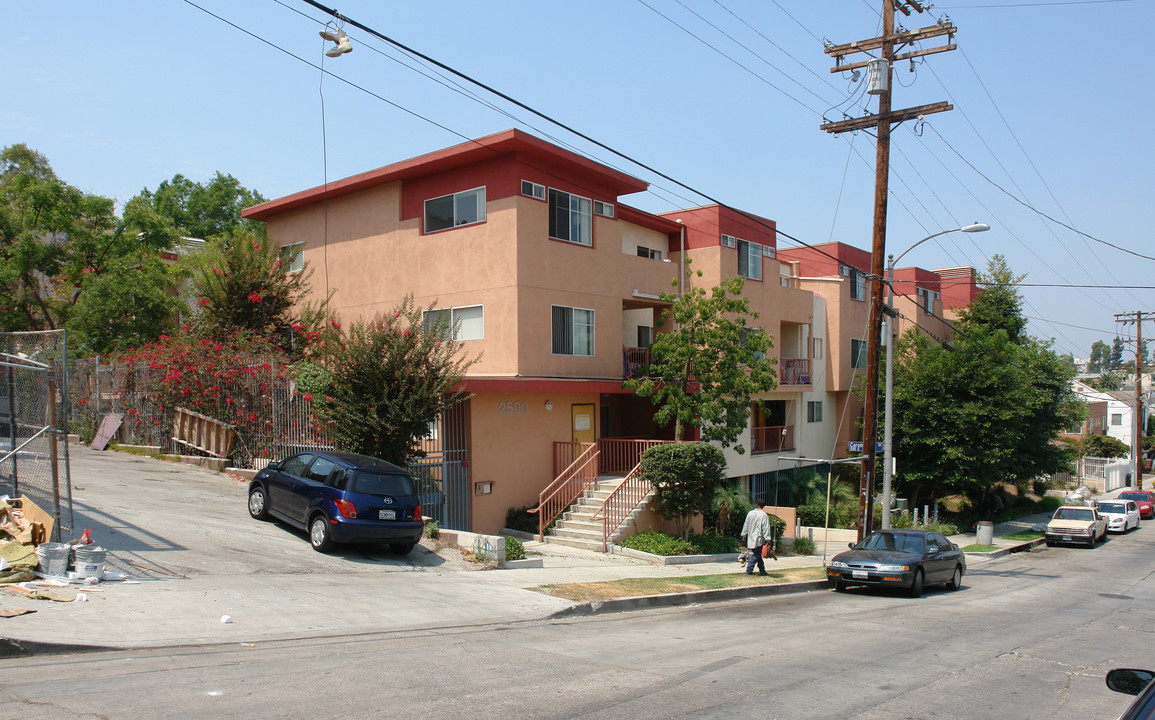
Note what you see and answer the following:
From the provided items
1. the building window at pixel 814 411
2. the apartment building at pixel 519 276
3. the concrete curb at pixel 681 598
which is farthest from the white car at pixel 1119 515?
the concrete curb at pixel 681 598

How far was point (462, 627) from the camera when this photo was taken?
9867 millimetres

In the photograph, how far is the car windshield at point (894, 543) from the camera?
16750mm

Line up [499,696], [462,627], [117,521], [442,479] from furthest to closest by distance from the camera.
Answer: [442,479], [117,521], [462,627], [499,696]

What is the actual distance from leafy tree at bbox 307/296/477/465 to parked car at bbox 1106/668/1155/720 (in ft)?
44.8

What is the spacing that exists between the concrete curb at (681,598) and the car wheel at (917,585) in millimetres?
1832

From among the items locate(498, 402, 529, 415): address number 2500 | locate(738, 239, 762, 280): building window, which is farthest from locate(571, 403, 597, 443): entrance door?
locate(738, 239, 762, 280): building window

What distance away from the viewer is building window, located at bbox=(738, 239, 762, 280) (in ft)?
94.1

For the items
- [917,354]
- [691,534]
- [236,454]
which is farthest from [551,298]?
[917,354]

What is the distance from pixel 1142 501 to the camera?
40.6 m

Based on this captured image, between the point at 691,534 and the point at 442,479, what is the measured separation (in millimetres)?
6686

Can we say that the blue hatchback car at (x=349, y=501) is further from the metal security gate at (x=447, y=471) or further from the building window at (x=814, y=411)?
the building window at (x=814, y=411)

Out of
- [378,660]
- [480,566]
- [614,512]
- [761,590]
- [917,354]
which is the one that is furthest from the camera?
[917,354]

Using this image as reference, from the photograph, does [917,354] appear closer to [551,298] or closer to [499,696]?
[551,298]

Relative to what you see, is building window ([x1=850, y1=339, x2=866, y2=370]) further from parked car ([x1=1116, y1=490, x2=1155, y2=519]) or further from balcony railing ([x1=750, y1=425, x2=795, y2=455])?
parked car ([x1=1116, y1=490, x2=1155, y2=519])
